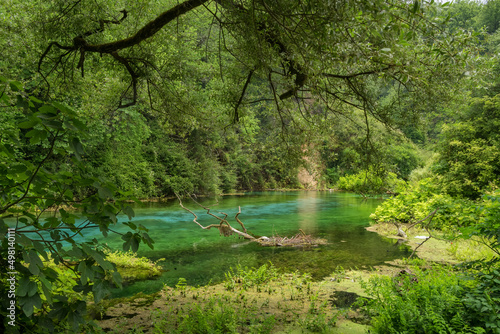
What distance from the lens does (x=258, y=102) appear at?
711 centimetres

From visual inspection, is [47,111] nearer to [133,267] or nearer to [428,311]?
[428,311]

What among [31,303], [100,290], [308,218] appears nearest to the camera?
[31,303]

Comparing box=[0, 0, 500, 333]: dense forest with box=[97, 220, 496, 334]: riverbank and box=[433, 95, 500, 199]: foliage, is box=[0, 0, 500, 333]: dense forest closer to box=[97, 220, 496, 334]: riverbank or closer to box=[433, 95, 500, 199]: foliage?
box=[433, 95, 500, 199]: foliage

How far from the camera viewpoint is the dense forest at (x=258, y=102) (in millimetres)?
1803

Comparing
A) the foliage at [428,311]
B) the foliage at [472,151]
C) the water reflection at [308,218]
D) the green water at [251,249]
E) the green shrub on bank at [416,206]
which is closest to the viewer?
the foliage at [428,311]

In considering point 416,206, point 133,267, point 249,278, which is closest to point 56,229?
point 249,278

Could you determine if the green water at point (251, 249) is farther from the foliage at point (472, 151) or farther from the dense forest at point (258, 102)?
the foliage at point (472, 151)

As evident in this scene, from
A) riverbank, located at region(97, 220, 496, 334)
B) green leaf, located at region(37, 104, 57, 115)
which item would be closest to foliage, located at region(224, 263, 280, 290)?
riverbank, located at region(97, 220, 496, 334)

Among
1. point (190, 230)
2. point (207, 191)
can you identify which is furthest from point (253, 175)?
point (190, 230)

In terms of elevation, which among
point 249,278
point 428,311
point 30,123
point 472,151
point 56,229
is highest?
point 472,151

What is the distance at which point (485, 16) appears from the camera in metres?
37.1

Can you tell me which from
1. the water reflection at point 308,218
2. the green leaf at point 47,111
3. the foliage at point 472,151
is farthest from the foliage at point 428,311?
the foliage at point 472,151

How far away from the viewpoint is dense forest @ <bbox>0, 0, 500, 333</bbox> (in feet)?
5.91

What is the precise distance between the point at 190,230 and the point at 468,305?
977 cm
